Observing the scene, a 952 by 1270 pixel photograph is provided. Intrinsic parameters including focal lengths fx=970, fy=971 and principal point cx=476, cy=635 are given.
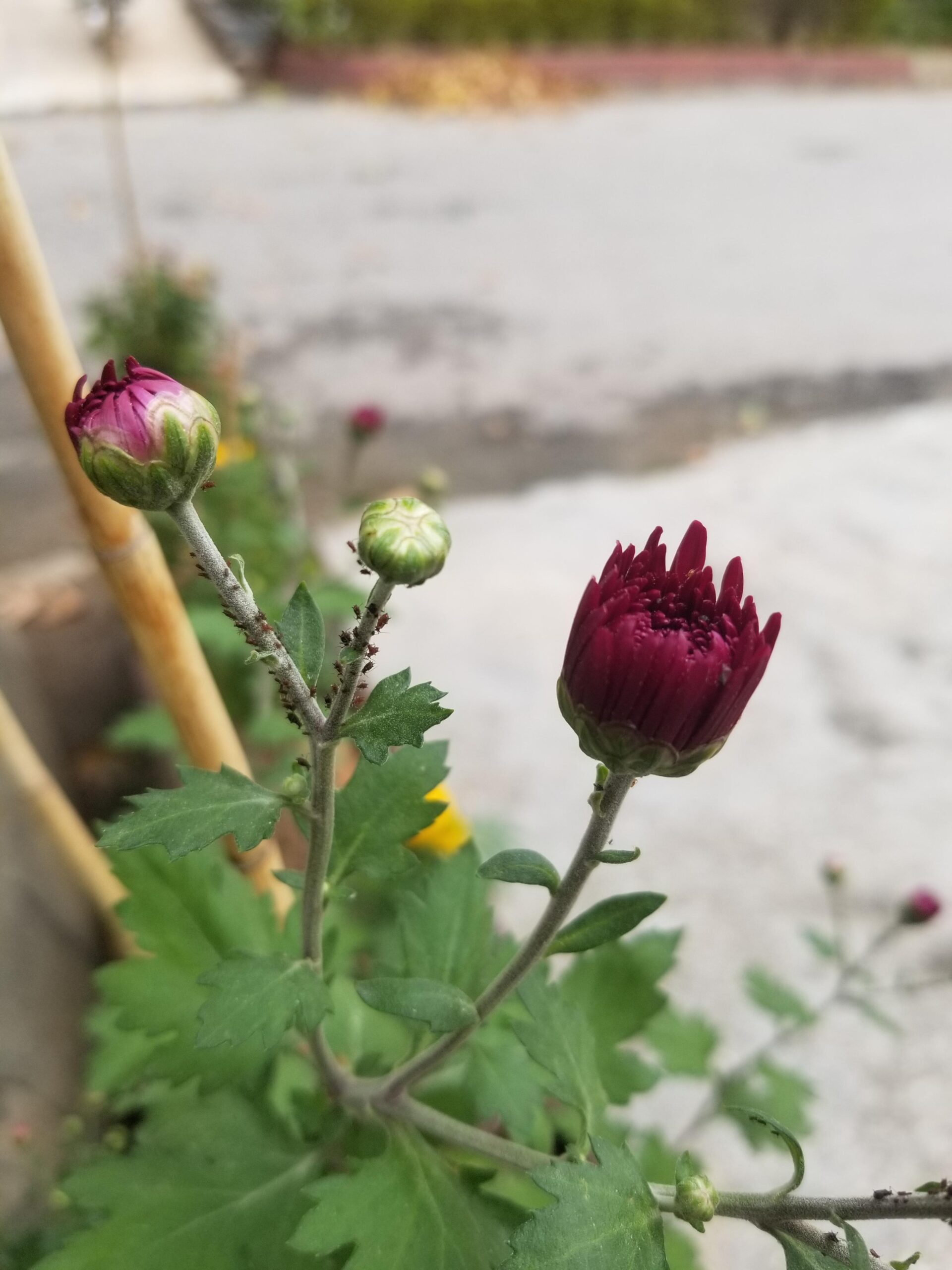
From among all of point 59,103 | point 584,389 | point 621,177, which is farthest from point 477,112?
point 584,389

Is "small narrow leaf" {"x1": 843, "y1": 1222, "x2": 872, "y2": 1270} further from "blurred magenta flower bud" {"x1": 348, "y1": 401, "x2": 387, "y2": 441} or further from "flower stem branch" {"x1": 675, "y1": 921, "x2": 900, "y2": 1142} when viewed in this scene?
"blurred magenta flower bud" {"x1": 348, "y1": 401, "x2": 387, "y2": 441}

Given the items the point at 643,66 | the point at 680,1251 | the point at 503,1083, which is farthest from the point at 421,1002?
the point at 643,66

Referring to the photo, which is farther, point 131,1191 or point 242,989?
point 131,1191

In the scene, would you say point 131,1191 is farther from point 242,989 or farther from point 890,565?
point 890,565

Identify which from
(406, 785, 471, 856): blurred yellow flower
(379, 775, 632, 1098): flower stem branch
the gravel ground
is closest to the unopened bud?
(379, 775, 632, 1098): flower stem branch

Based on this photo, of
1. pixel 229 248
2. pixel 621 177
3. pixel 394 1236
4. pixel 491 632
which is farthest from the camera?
pixel 621 177

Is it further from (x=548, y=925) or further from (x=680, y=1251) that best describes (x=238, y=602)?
(x=680, y=1251)
